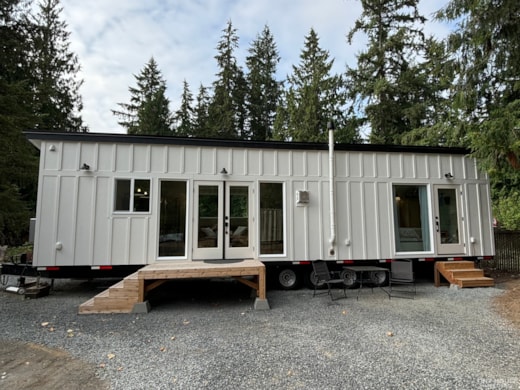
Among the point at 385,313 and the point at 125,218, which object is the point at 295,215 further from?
the point at 125,218

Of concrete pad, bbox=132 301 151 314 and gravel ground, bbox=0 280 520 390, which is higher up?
concrete pad, bbox=132 301 151 314

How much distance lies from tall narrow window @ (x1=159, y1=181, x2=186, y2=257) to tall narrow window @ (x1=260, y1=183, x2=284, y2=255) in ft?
5.27

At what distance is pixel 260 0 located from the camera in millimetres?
7535

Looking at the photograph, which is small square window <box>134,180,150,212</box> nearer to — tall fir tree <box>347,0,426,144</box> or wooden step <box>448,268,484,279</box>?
wooden step <box>448,268,484,279</box>

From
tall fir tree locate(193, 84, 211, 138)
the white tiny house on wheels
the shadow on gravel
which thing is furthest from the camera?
tall fir tree locate(193, 84, 211, 138)

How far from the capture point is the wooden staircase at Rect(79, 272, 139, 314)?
4438 millimetres

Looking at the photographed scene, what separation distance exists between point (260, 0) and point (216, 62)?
12.6 meters

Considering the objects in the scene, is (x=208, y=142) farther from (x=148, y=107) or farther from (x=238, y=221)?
(x=148, y=107)

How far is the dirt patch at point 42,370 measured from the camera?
2428 mm

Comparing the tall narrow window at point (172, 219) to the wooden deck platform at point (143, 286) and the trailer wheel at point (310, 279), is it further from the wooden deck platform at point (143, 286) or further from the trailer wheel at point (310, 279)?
the trailer wheel at point (310, 279)

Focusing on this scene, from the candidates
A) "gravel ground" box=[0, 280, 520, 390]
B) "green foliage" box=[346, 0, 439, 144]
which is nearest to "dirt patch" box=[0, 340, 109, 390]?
"gravel ground" box=[0, 280, 520, 390]

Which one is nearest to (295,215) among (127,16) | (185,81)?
(127,16)

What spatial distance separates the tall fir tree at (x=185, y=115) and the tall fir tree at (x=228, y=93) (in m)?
2.26

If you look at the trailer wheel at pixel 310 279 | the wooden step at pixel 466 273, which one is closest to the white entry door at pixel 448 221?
the wooden step at pixel 466 273
